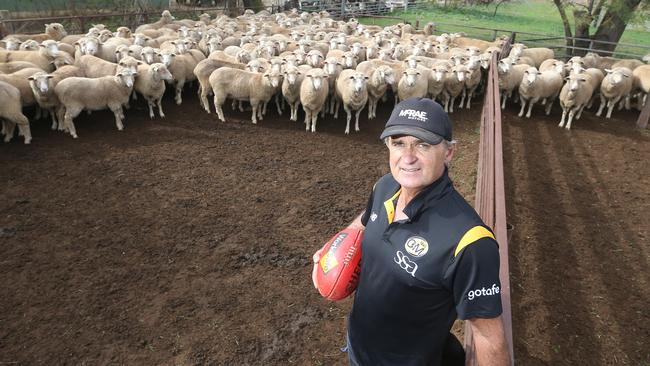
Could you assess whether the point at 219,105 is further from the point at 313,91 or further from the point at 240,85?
the point at 313,91

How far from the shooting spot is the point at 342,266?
237 centimetres

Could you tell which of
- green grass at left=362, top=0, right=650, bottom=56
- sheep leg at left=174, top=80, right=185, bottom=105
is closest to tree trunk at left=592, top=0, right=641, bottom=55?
green grass at left=362, top=0, right=650, bottom=56

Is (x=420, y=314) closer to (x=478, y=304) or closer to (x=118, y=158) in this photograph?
(x=478, y=304)

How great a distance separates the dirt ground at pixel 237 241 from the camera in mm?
4023

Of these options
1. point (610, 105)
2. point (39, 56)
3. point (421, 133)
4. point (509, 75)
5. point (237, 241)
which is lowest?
point (237, 241)

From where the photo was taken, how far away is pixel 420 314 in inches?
73.6

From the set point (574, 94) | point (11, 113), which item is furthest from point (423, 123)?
point (574, 94)

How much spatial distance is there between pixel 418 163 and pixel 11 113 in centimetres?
842

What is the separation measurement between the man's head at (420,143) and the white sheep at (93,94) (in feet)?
26.7

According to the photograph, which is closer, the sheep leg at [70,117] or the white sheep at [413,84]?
the sheep leg at [70,117]

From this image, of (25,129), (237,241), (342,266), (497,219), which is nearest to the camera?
(342,266)

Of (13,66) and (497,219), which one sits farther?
(13,66)

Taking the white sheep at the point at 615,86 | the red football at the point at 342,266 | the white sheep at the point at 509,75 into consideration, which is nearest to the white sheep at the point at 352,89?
the white sheep at the point at 509,75

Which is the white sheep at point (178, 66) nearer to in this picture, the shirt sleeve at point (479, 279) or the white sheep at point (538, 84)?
the white sheep at point (538, 84)
